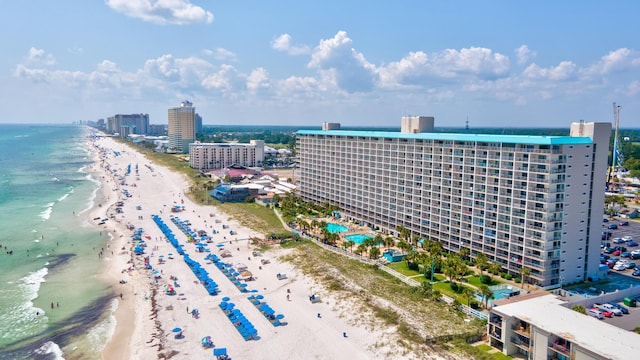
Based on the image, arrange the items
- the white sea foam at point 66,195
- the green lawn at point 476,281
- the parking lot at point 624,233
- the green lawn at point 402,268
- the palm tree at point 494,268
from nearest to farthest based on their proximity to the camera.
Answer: the green lawn at point 476,281, the palm tree at point 494,268, the green lawn at point 402,268, the parking lot at point 624,233, the white sea foam at point 66,195

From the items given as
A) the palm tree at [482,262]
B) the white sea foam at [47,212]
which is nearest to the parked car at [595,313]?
the palm tree at [482,262]

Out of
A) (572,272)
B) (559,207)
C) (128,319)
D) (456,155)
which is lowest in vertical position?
(128,319)

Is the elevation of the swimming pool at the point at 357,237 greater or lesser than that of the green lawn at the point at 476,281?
greater

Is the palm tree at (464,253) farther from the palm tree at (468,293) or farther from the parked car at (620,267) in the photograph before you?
the parked car at (620,267)

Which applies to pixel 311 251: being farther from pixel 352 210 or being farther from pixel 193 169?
pixel 193 169

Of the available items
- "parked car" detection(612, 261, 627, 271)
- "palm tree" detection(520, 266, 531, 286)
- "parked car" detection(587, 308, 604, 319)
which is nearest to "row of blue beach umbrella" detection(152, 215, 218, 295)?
"palm tree" detection(520, 266, 531, 286)

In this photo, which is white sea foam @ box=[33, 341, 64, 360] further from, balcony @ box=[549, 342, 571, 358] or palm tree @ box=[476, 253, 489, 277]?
palm tree @ box=[476, 253, 489, 277]

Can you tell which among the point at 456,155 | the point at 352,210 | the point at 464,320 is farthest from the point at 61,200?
the point at 464,320
